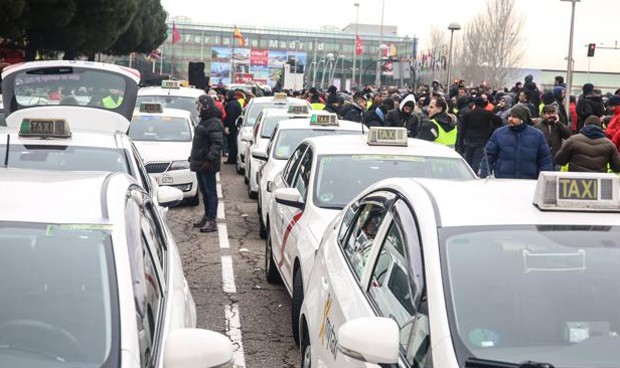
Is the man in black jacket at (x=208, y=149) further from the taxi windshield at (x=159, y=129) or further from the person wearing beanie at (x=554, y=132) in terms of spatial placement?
the person wearing beanie at (x=554, y=132)

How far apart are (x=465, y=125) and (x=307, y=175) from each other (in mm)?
7434

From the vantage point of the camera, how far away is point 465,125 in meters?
15.5

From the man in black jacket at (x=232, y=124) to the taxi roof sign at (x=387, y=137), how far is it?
42.3 feet

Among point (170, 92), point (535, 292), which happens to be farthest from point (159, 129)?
point (535, 292)

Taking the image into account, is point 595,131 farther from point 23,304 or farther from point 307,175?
point 23,304

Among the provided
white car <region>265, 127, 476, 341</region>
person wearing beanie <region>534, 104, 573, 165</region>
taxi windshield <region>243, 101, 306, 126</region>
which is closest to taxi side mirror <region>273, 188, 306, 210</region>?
white car <region>265, 127, 476, 341</region>

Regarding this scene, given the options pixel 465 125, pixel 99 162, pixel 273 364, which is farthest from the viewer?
Answer: pixel 465 125

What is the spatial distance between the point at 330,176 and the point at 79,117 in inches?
164

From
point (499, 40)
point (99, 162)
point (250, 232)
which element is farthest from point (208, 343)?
point (499, 40)

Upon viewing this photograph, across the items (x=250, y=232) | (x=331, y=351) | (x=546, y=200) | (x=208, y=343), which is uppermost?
(x=546, y=200)

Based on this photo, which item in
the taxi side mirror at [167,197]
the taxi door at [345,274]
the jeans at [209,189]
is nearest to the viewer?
the taxi door at [345,274]

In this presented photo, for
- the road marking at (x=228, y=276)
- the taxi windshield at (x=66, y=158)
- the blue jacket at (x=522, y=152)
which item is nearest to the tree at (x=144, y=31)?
the road marking at (x=228, y=276)

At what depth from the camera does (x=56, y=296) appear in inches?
149

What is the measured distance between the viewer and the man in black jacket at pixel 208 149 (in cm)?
1225
